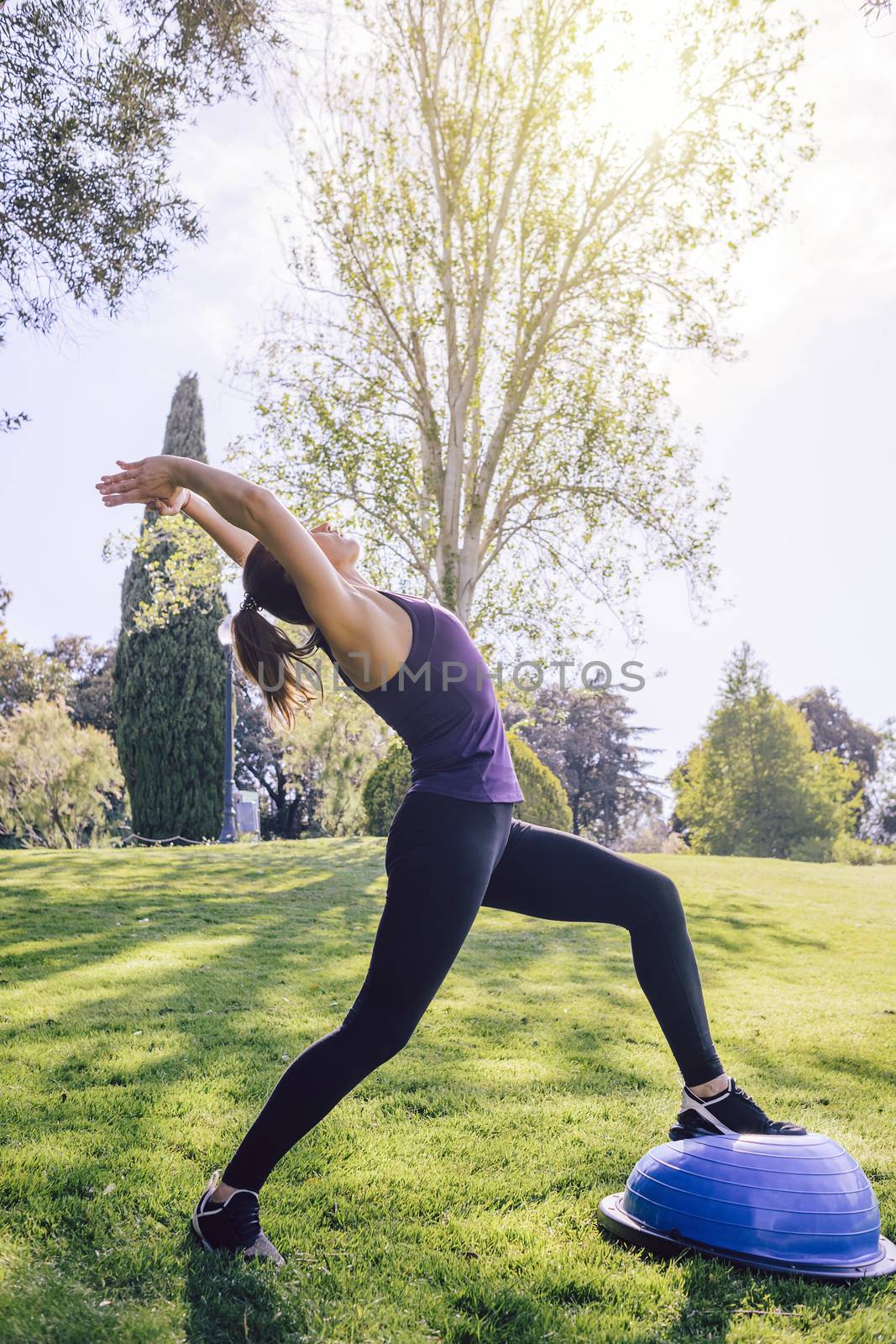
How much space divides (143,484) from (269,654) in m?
0.63

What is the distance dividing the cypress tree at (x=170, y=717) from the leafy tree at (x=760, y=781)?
49.8 ft

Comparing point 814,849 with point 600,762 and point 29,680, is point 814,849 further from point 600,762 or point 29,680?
point 29,680

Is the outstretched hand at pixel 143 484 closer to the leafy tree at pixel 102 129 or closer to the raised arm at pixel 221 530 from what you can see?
the raised arm at pixel 221 530

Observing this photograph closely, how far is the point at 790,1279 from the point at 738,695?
2939 centimetres

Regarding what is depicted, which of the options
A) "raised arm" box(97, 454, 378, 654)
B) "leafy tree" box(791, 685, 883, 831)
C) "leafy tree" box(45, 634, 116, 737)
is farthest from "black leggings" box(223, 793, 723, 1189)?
"leafy tree" box(791, 685, 883, 831)

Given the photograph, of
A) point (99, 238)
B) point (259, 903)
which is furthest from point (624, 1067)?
point (99, 238)

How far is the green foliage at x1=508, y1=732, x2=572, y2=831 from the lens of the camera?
55.6 feet

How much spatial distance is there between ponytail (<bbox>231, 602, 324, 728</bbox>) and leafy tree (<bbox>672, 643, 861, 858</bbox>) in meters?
27.1

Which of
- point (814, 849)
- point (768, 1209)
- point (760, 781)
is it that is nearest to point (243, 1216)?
point (768, 1209)

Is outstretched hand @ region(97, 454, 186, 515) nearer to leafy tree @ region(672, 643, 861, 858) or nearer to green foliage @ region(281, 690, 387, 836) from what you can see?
green foliage @ region(281, 690, 387, 836)

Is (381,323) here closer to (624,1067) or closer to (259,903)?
(259,903)

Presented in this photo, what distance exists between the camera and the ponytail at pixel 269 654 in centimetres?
291

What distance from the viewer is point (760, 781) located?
29172 mm

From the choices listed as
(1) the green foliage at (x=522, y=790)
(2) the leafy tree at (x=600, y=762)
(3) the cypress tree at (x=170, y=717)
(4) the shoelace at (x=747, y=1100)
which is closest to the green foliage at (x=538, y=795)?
(1) the green foliage at (x=522, y=790)
